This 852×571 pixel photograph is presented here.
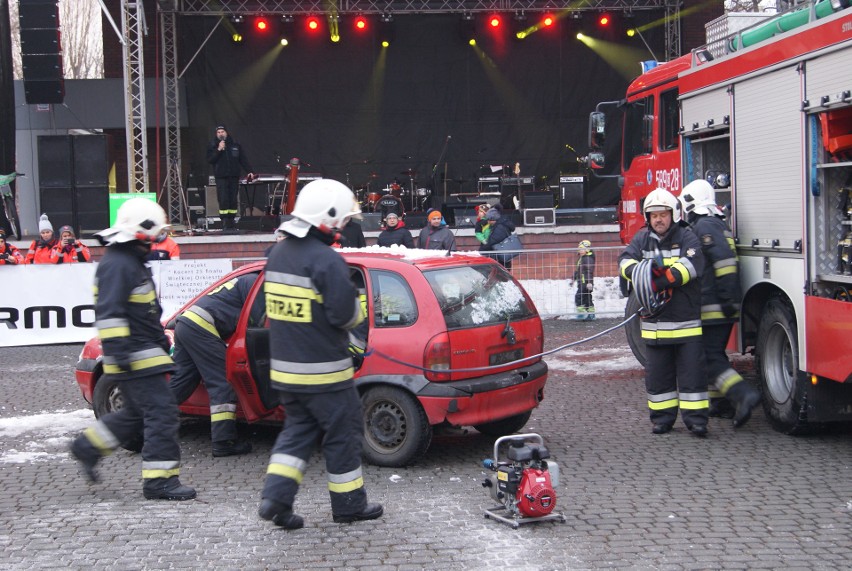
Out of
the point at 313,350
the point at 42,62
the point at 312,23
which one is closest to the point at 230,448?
the point at 313,350

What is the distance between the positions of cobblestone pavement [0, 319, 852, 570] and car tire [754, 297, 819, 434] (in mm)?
171

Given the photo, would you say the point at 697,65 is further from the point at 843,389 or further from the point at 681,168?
the point at 843,389

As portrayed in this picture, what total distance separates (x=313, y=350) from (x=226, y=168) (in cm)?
1419

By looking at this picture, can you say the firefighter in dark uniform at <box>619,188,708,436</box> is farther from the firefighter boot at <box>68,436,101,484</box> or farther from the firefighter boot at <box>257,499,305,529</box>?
the firefighter boot at <box>68,436,101,484</box>

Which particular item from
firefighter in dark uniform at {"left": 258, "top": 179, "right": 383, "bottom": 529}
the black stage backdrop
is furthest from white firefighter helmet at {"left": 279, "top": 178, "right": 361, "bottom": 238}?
the black stage backdrop

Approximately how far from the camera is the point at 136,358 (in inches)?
242

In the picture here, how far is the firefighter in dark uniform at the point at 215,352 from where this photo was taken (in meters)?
7.12

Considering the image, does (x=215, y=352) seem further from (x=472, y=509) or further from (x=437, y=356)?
(x=472, y=509)

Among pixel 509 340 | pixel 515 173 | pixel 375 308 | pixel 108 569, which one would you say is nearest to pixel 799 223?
pixel 509 340

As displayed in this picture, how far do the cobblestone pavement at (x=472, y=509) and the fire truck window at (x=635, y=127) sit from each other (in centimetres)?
356

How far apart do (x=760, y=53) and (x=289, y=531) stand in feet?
16.5

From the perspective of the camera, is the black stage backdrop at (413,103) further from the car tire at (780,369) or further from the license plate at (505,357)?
the license plate at (505,357)

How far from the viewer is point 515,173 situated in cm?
2319

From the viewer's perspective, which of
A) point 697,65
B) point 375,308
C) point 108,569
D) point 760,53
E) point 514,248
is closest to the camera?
point 108,569
